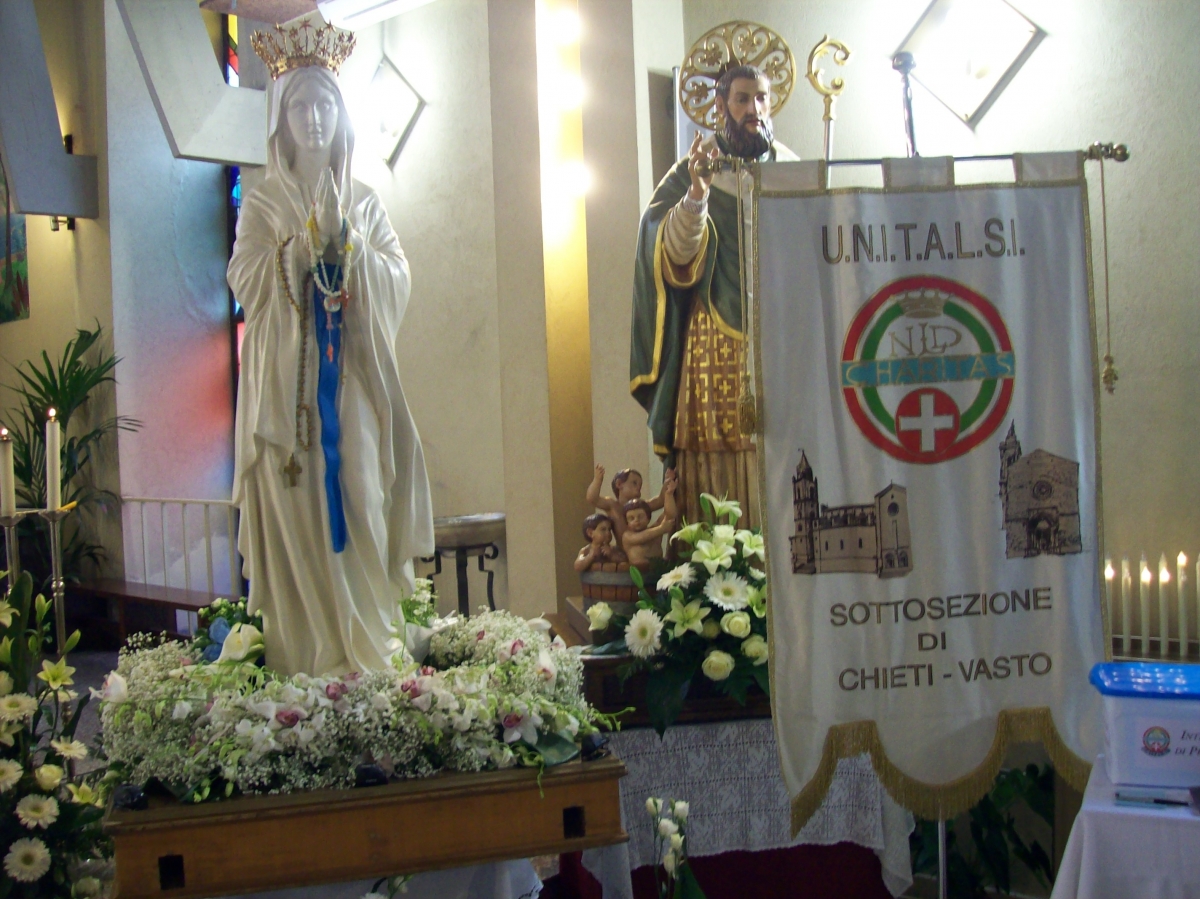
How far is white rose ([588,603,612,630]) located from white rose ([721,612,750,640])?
40 centimetres

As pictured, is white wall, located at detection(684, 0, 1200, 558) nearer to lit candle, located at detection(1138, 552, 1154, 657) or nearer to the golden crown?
lit candle, located at detection(1138, 552, 1154, 657)

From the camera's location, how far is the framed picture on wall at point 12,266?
8.94 meters

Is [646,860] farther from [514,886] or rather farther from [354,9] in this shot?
[354,9]

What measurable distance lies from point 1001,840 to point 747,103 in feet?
7.70

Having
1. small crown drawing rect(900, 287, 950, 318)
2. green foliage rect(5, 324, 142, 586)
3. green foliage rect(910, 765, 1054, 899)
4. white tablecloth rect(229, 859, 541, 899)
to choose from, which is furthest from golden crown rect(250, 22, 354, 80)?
green foliage rect(5, 324, 142, 586)

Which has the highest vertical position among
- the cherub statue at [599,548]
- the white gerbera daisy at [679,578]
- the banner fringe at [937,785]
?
the cherub statue at [599,548]

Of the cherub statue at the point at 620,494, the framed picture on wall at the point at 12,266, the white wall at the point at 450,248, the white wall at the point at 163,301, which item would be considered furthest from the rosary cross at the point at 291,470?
the framed picture on wall at the point at 12,266

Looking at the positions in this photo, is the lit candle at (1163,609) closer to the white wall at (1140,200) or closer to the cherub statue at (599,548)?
the white wall at (1140,200)

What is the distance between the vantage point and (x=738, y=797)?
3018mm

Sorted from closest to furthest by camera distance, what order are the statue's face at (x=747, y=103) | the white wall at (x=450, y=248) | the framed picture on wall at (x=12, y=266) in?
the statue's face at (x=747, y=103), the white wall at (x=450, y=248), the framed picture on wall at (x=12, y=266)

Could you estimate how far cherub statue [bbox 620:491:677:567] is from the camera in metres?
3.34

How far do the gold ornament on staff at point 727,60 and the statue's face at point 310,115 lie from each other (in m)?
1.08

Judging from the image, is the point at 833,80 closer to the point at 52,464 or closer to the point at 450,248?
the point at 52,464

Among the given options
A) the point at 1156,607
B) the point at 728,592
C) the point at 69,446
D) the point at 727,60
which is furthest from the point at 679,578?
the point at 69,446
